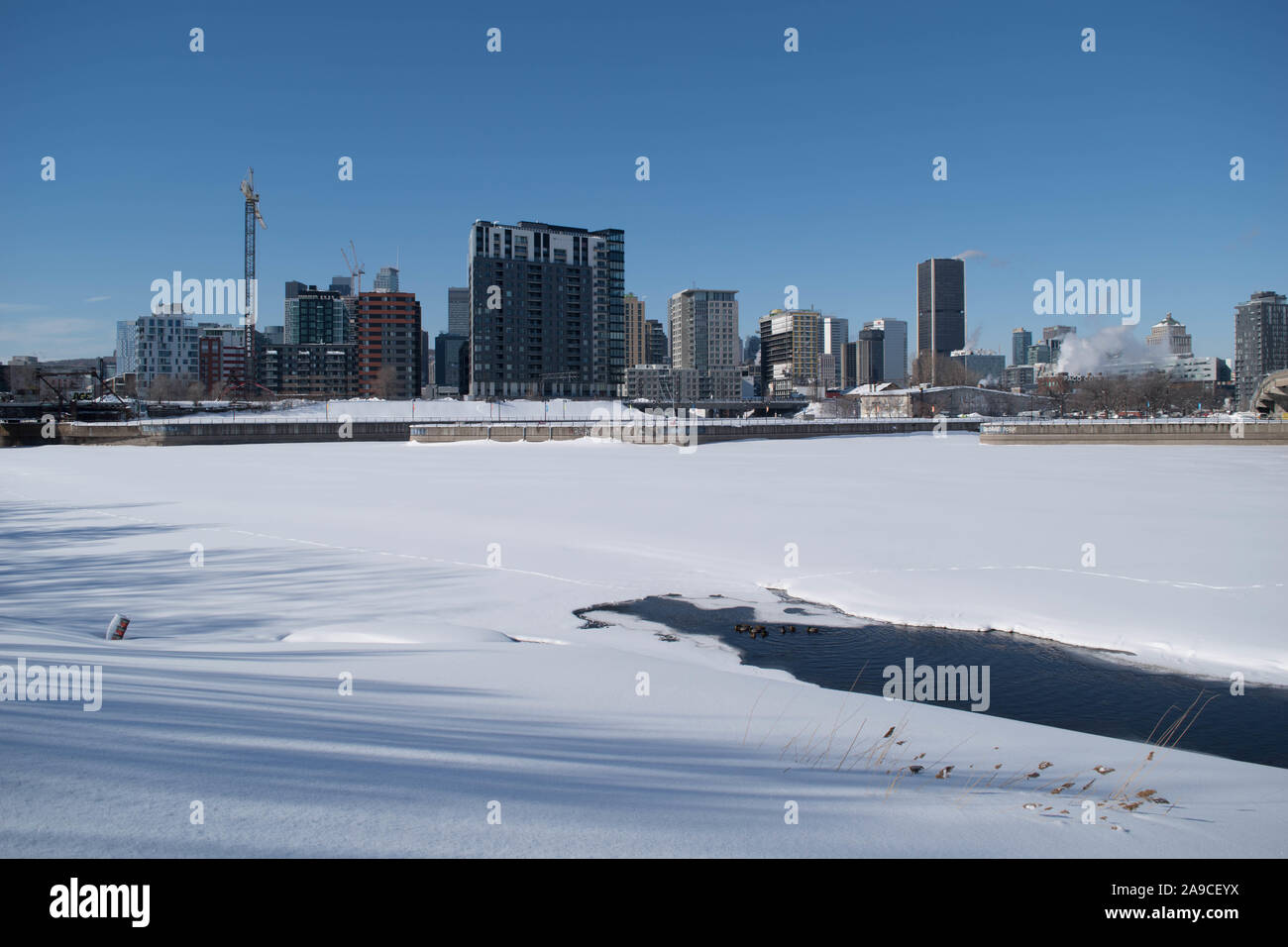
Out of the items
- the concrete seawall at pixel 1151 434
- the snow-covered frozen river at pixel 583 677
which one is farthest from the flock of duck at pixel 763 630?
the concrete seawall at pixel 1151 434

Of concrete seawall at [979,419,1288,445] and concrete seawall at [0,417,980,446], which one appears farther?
concrete seawall at [0,417,980,446]

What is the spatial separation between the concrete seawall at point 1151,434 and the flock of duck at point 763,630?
239 ft

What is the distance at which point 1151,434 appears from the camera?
242ft

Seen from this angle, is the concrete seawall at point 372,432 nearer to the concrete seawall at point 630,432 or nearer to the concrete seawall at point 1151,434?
the concrete seawall at point 630,432

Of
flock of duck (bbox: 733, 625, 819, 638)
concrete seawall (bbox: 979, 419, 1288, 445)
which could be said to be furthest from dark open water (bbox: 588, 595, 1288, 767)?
concrete seawall (bbox: 979, 419, 1288, 445)

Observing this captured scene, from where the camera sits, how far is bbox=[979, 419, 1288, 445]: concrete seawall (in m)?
69.8

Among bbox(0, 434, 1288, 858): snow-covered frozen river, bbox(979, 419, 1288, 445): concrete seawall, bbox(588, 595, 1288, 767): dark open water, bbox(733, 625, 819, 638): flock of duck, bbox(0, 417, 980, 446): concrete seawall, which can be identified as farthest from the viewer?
bbox(0, 417, 980, 446): concrete seawall

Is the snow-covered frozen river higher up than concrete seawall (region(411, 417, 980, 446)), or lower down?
lower down

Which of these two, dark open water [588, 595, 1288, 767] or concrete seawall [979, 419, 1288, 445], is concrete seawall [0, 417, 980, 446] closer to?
concrete seawall [979, 419, 1288, 445]

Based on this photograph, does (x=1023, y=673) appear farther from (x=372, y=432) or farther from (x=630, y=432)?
(x=372, y=432)

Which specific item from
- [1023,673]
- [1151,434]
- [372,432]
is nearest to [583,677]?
[1023,673]

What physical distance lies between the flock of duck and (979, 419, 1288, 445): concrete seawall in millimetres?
72833
